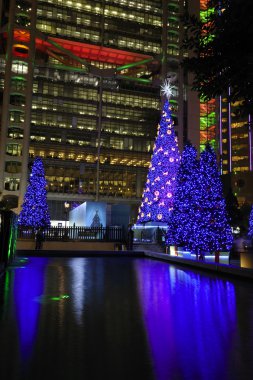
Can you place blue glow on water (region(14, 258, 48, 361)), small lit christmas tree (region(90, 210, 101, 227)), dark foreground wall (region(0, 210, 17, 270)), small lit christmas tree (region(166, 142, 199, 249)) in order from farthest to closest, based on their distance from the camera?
small lit christmas tree (region(90, 210, 101, 227)), small lit christmas tree (region(166, 142, 199, 249)), dark foreground wall (region(0, 210, 17, 270)), blue glow on water (region(14, 258, 48, 361))

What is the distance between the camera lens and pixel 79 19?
75000 mm

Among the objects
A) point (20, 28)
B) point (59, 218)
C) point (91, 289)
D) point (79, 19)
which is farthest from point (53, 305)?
point (79, 19)

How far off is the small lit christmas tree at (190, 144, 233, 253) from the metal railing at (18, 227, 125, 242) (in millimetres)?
10318

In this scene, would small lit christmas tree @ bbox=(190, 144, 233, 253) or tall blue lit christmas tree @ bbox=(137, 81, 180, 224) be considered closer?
small lit christmas tree @ bbox=(190, 144, 233, 253)

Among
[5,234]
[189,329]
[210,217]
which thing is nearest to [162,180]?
[210,217]

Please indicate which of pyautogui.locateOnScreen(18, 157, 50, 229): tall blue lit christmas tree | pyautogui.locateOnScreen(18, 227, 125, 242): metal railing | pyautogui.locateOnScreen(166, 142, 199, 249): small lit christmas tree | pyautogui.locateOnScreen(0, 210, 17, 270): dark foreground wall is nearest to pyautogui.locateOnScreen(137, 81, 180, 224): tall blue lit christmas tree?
pyautogui.locateOnScreen(18, 227, 125, 242): metal railing

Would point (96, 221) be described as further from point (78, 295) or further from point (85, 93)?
point (85, 93)

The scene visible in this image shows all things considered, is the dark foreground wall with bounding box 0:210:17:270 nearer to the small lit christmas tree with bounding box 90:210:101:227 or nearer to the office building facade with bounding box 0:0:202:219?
the small lit christmas tree with bounding box 90:210:101:227

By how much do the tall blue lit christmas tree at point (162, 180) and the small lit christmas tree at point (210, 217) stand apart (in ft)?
30.9

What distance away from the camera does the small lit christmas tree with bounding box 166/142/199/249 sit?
20641mm

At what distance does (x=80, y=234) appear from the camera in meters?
29.6

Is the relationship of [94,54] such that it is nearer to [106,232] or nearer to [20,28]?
[20,28]

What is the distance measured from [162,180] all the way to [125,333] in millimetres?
25471

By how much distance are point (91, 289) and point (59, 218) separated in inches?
2353
